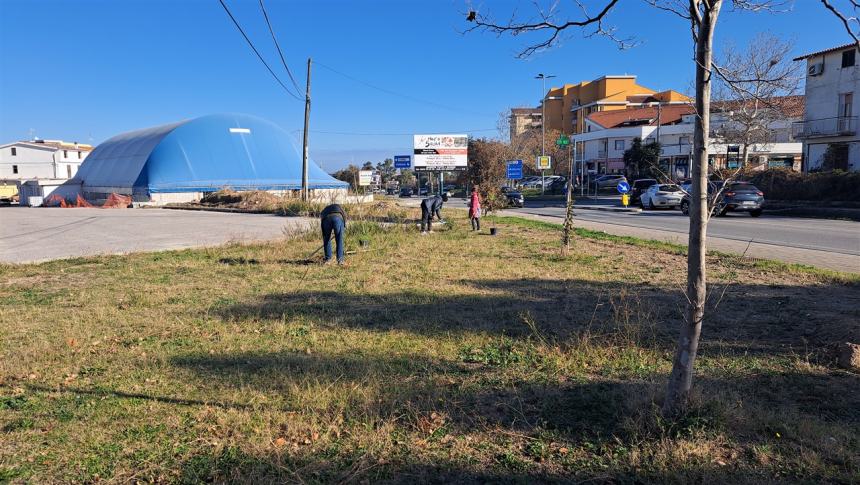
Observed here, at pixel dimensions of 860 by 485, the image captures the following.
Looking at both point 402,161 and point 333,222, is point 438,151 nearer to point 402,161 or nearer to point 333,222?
point 402,161

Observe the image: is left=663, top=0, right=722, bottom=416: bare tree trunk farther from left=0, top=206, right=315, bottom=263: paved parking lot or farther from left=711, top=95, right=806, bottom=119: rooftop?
left=0, top=206, right=315, bottom=263: paved parking lot

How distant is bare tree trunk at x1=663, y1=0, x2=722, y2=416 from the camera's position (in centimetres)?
346

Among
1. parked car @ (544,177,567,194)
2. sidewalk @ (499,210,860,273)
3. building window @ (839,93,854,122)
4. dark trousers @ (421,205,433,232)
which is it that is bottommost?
sidewalk @ (499,210,860,273)

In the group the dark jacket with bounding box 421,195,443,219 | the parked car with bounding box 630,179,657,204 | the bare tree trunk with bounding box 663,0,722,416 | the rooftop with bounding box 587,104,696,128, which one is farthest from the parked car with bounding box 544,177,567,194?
the bare tree trunk with bounding box 663,0,722,416

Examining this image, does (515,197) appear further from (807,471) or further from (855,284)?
(807,471)

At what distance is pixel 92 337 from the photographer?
6.09 metres

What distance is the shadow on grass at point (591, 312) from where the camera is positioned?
5.74 meters

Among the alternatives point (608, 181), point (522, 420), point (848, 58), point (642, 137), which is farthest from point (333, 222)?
point (642, 137)

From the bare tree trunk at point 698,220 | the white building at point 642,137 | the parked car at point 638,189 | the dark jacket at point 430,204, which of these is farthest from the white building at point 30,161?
the bare tree trunk at point 698,220

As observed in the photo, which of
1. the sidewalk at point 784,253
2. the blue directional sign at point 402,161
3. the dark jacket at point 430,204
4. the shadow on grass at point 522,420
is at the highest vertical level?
the blue directional sign at point 402,161

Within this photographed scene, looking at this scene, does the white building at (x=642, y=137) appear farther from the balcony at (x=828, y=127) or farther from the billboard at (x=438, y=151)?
Result: the billboard at (x=438, y=151)

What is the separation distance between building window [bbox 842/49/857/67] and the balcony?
10.8 feet

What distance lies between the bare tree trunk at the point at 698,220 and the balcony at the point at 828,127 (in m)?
38.5

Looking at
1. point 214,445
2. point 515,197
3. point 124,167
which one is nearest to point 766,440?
point 214,445
